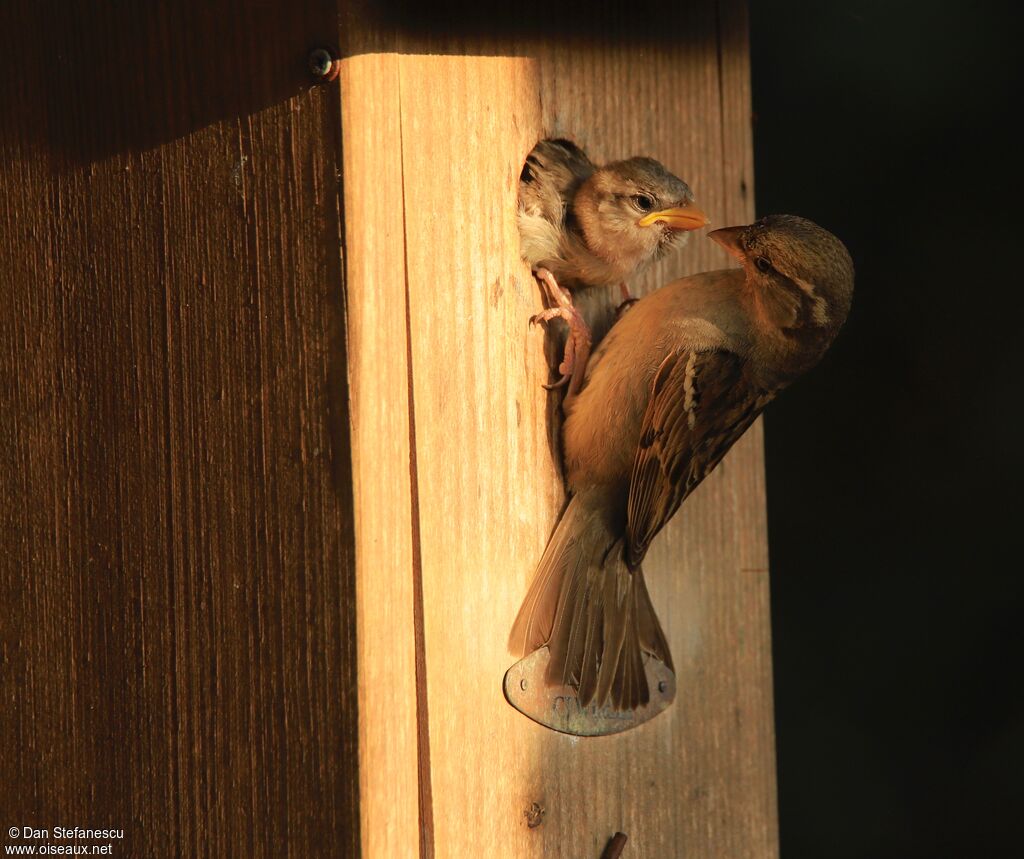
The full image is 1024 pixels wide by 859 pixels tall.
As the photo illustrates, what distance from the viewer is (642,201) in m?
1.83

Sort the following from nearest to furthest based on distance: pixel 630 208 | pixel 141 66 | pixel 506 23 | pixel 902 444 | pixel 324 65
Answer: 1. pixel 324 65
2. pixel 141 66
3. pixel 506 23
4. pixel 630 208
5. pixel 902 444

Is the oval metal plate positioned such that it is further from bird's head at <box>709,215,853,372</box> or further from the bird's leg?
bird's head at <box>709,215,853,372</box>

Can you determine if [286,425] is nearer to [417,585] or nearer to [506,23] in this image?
[417,585]

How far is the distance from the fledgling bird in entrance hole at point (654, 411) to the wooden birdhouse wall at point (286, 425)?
0.05 meters

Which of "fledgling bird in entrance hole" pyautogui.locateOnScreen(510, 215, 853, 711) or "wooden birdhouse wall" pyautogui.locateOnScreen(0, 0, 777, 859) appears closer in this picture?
"wooden birdhouse wall" pyautogui.locateOnScreen(0, 0, 777, 859)

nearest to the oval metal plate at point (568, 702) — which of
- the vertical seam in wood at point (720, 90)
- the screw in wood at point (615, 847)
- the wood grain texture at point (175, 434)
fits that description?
the screw in wood at point (615, 847)

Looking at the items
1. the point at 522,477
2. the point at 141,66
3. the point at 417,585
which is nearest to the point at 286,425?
the point at 417,585

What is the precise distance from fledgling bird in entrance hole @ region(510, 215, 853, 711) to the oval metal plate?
0.02m

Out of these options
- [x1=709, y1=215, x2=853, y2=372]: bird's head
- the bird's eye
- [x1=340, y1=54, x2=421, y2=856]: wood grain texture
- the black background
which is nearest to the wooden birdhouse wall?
[x1=340, y1=54, x2=421, y2=856]: wood grain texture

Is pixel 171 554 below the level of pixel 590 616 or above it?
above

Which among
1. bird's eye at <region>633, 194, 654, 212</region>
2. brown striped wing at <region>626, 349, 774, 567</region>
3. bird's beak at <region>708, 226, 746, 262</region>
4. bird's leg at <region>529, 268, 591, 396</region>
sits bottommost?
brown striped wing at <region>626, 349, 774, 567</region>

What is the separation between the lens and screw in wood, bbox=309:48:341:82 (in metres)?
1.49

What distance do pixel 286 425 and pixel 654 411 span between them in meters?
0.48

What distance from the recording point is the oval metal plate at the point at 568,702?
68.0 inches
